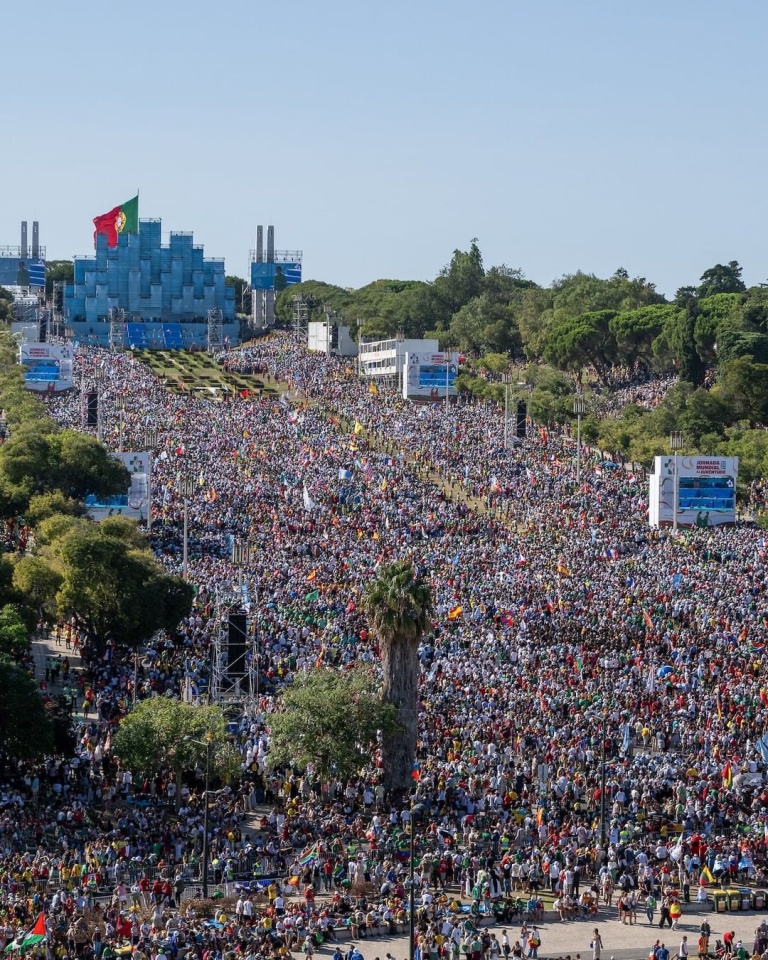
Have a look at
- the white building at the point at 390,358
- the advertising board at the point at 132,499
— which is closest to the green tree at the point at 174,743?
the advertising board at the point at 132,499

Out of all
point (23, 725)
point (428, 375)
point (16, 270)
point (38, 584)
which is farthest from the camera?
point (16, 270)

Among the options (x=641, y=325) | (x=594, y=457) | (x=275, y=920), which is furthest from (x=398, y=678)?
(x=641, y=325)

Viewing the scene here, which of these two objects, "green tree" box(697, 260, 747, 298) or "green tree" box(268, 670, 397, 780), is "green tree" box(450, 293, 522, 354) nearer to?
"green tree" box(697, 260, 747, 298)

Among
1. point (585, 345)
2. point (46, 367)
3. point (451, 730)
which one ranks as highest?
point (585, 345)

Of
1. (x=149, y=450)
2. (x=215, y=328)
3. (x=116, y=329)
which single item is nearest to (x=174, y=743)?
(x=149, y=450)

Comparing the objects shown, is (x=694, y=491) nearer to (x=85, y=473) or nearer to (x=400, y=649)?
(x=85, y=473)

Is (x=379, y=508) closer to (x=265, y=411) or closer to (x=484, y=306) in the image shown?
(x=265, y=411)
